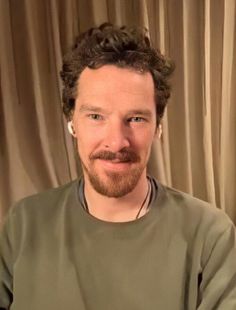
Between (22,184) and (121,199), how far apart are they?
20.4 inches

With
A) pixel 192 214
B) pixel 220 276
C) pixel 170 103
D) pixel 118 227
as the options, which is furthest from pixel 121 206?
pixel 170 103

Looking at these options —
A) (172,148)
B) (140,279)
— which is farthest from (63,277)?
(172,148)

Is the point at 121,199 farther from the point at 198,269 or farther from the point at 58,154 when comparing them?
the point at 58,154

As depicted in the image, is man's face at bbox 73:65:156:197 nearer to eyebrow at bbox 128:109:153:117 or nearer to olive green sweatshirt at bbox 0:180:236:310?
eyebrow at bbox 128:109:153:117

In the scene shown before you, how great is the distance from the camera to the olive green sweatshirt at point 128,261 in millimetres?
1037

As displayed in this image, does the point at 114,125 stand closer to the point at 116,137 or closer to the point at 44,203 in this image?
the point at 116,137

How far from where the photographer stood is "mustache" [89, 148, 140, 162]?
101cm

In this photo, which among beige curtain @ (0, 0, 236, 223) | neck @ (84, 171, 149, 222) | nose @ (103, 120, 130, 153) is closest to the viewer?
nose @ (103, 120, 130, 153)

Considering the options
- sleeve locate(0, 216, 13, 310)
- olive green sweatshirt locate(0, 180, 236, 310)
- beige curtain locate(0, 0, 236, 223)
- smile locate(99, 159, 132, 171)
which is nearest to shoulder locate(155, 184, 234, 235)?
olive green sweatshirt locate(0, 180, 236, 310)

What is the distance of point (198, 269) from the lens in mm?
1046

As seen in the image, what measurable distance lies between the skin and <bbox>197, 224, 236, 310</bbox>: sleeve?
19cm

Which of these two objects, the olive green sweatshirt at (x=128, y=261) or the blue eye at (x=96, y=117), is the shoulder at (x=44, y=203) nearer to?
the olive green sweatshirt at (x=128, y=261)

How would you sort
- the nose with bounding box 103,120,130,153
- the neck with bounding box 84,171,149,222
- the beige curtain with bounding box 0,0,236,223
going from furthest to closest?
the beige curtain with bounding box 0,0,236,223 < the neck with bounding box 84,171,149,222 < the nose with bounding box 103,120,130,153

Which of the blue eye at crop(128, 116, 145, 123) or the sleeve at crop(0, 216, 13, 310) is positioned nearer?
the blue eye at crop(128, 116, 145, 123)
